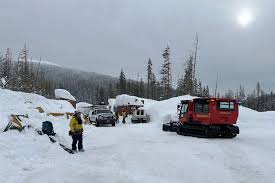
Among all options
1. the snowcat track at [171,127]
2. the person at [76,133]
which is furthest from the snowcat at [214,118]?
the person at [76,133]

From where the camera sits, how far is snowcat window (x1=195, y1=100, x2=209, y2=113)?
2625 centimetres

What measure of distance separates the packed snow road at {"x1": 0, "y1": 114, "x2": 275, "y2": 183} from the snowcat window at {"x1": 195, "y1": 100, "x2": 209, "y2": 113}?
7.41 meters

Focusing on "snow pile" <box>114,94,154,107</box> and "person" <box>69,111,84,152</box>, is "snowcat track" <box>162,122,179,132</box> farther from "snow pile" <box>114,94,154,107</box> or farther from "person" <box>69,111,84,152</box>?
"snow pile" <box>114,94,154,107</box>

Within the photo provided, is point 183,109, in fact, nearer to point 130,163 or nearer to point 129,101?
point 130,163

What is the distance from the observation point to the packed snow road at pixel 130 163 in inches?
466

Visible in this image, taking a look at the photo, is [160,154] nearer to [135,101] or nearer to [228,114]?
[228,114]

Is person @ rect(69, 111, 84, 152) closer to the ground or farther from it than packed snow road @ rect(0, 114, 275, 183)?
farther from it

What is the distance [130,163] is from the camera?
47.0 ft

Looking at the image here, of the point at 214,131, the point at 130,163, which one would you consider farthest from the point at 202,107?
the point at 130,163

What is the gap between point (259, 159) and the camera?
1557cm

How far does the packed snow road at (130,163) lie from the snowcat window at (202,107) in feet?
24.3

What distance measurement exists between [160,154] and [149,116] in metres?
38.2

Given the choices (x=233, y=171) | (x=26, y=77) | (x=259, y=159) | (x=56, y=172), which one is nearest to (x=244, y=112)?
(x=259, y=159)

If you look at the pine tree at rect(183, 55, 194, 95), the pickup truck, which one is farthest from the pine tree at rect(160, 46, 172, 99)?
the pickup truck
